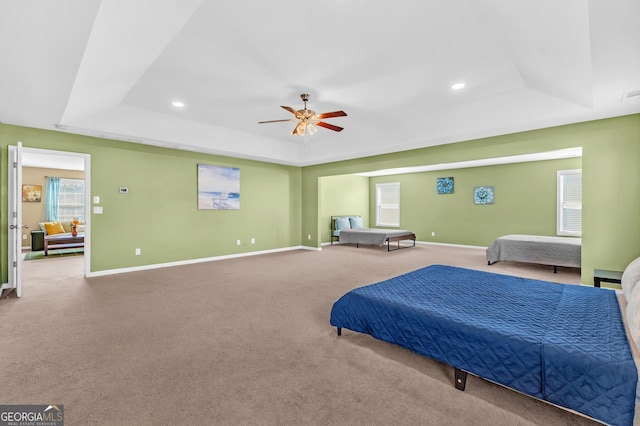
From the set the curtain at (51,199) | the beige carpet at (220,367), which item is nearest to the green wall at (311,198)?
the beige carpet at (220,367)

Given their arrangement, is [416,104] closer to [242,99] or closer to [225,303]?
[242,99]

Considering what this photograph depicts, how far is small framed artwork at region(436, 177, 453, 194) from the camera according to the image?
343 inches

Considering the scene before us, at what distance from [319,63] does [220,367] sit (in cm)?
314

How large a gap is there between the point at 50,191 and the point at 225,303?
9.01m

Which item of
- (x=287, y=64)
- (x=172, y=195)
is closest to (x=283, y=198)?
(x=172, y=195)

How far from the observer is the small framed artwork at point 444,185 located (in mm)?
8711

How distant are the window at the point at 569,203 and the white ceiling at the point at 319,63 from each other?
357 centimetres

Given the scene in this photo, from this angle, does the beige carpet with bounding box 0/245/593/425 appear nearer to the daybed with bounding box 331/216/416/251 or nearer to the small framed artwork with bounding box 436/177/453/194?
the daybed with bounding box 331/216/416/251

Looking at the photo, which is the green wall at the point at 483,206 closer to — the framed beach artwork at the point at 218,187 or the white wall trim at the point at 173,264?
the white wall trim at the point at 173,264

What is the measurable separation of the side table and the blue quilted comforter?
4.70 ft

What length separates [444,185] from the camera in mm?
8836

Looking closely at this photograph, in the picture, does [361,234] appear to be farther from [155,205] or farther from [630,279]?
[630,279]

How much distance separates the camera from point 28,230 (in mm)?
8516

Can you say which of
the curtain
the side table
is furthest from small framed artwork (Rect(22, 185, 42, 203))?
the side table
